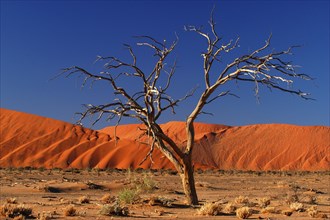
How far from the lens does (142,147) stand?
76.1 metres

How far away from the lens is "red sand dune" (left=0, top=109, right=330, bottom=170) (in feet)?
233

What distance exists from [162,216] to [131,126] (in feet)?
432

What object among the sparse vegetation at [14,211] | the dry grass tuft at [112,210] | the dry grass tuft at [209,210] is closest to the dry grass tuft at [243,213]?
→ the dry grass tuft at [209,210]

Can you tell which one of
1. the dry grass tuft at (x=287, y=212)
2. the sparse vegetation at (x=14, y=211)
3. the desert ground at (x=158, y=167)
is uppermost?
the desert ground at (x=158, y=167)

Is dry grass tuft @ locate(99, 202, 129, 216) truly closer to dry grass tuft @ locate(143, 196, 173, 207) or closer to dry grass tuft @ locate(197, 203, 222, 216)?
→ dry grass tuft @ locate(197, 203, 222, 216)

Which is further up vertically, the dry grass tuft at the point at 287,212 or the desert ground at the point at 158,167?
the desert ground at the point at 158,167

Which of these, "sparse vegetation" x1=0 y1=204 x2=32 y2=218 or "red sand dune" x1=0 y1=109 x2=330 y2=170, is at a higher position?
"red sand dune" x1=0 y1=109 x2=330 y2=170

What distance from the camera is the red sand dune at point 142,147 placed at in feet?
233

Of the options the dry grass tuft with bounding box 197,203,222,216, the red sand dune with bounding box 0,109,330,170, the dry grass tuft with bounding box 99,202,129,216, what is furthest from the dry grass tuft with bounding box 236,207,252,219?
the red sand dune with bounding box 0,109,330,170

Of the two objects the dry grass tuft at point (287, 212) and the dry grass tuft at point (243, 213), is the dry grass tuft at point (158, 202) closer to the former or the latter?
the dry grass tuft at point (243, 213)

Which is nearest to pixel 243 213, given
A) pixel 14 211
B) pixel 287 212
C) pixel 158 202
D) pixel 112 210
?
pixel 287 212

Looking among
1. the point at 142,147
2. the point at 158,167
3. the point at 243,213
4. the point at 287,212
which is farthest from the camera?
the point at 142,147

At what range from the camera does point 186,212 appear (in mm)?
14867

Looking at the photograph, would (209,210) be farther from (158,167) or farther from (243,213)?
(158,167)
